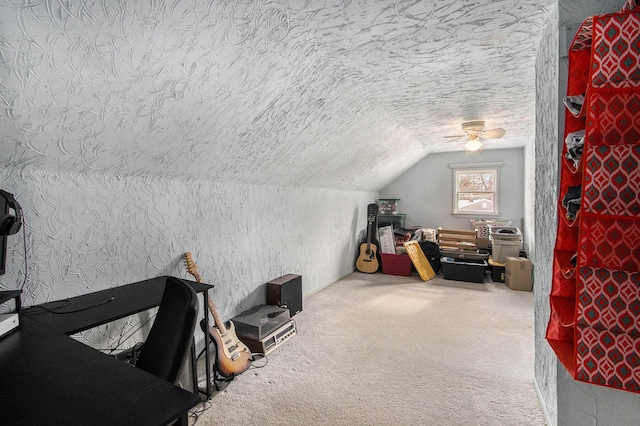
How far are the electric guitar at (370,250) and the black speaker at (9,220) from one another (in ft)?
15.1

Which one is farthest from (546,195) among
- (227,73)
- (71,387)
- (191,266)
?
(191,266)

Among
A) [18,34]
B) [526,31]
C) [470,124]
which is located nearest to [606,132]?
[526,31]

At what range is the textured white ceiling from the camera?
1.28 metres

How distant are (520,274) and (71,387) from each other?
5.02 m

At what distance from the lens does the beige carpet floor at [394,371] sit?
193 cm

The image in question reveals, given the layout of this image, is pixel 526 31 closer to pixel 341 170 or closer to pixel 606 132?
pixel 606 132

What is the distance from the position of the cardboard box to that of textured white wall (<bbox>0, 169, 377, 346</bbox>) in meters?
2.86

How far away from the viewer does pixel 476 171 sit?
585 cm

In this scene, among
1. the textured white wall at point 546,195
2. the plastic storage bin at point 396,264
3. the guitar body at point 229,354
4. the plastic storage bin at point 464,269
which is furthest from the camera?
the plastic storage bin at point 396,264

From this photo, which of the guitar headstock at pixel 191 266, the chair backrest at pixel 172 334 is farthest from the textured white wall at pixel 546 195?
the guitar headstock at pixel 191 266

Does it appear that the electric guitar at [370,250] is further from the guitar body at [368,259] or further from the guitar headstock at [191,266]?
the guitar headstock at [191,266]

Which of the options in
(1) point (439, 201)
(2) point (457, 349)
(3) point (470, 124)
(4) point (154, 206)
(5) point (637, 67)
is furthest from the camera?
(1) point (439, 201)

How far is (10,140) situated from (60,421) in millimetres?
1353

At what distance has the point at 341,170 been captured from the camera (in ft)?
14.1
